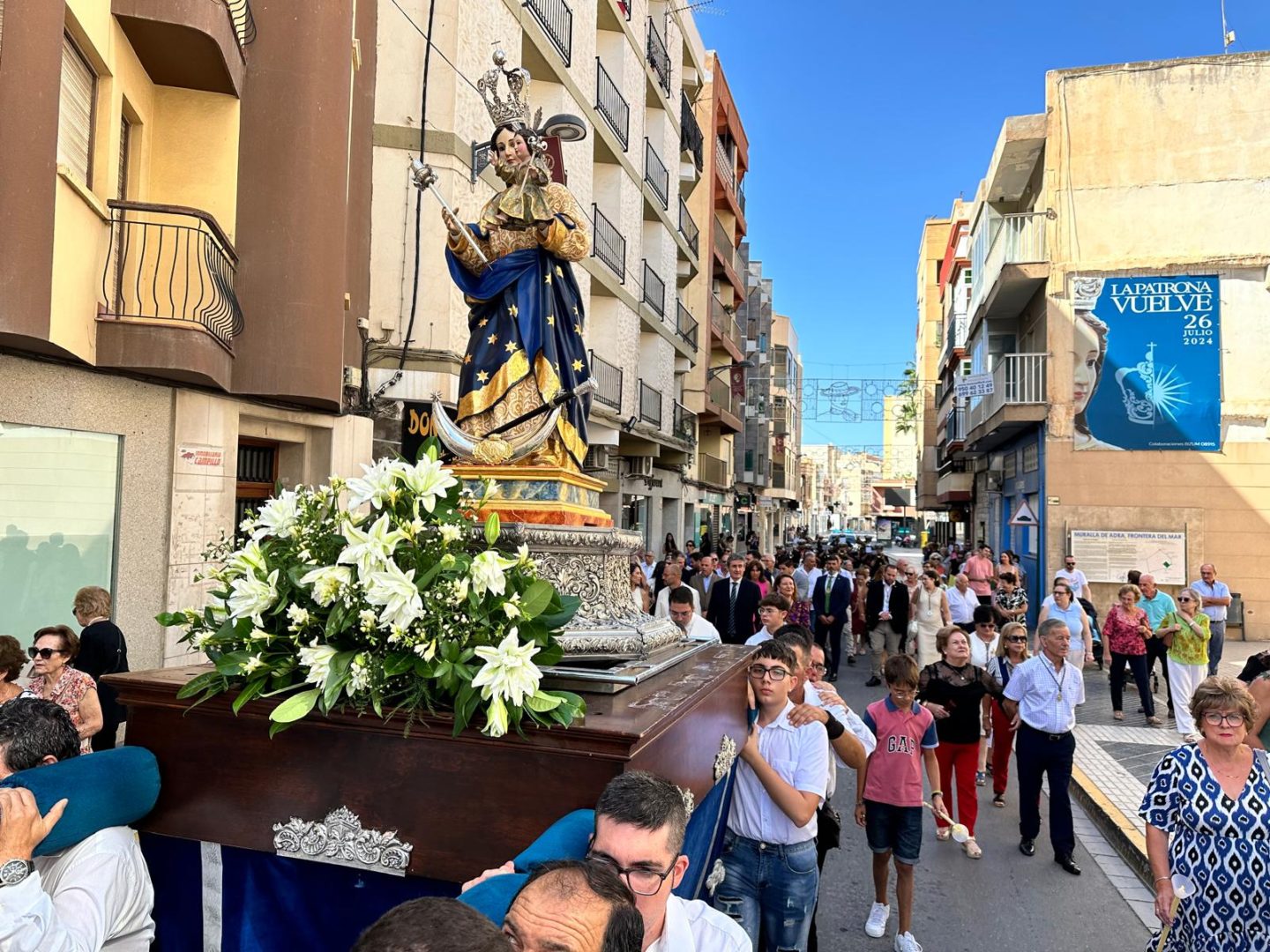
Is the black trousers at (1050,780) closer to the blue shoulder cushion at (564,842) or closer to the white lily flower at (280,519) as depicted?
the blue shoulder cushion at (564,842)

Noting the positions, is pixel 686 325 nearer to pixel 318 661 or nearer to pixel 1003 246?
pixel 1003 246

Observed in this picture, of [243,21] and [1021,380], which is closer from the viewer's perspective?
[243,21]

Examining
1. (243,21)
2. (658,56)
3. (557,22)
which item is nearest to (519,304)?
(243,21)

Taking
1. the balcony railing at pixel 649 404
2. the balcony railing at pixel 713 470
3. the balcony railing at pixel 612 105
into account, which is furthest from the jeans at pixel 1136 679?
the balcony railing at pixel 713 470

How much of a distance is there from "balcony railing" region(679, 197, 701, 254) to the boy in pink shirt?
68.3 feet

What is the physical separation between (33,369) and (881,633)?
33.2ft

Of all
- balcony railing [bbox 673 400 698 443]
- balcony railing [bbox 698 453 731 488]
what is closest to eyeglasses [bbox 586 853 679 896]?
balcony railing [bbox 673 400 698 443]

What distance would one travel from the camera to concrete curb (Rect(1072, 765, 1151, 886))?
235 inches

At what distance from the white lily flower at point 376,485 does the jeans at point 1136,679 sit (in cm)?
1000

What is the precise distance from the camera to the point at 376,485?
2406 mm

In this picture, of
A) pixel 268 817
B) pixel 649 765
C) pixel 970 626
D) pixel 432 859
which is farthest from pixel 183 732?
pixel 970 626

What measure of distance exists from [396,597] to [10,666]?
3484 mm

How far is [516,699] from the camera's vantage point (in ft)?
6.58

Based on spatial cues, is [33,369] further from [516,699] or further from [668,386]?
[668,386]
